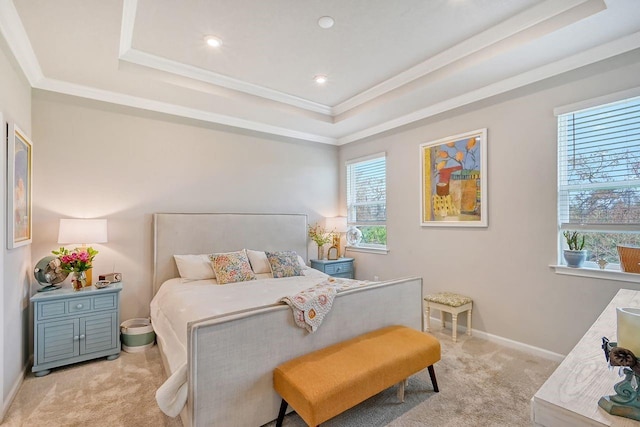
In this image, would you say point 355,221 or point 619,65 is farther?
point 355,221

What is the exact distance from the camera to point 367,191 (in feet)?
16.2

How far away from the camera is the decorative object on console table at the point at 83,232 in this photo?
2988mm

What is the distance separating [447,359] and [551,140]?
7.49 feet

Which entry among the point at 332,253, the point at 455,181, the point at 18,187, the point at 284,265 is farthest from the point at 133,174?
the point at 455,181

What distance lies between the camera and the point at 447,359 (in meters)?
2.97

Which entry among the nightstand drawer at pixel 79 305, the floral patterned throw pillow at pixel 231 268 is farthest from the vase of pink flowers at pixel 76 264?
the floral patterned throw pillow at pixel 231 268

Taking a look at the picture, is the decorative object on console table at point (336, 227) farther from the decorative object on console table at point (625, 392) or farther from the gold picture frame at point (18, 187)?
the decorative object on console table at point (625, 392)

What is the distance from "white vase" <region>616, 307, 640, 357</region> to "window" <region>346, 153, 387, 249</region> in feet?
12.1

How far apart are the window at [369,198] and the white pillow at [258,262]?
1737 millimetres

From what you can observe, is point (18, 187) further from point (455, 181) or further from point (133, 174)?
point (455, 181)

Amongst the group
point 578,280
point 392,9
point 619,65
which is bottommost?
point 578,280

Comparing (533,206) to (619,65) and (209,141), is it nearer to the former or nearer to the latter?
(619,65)

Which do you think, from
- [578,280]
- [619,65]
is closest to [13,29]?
[619,65]

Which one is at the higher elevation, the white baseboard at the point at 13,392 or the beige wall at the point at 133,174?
the beige wall at the point at 133,174
